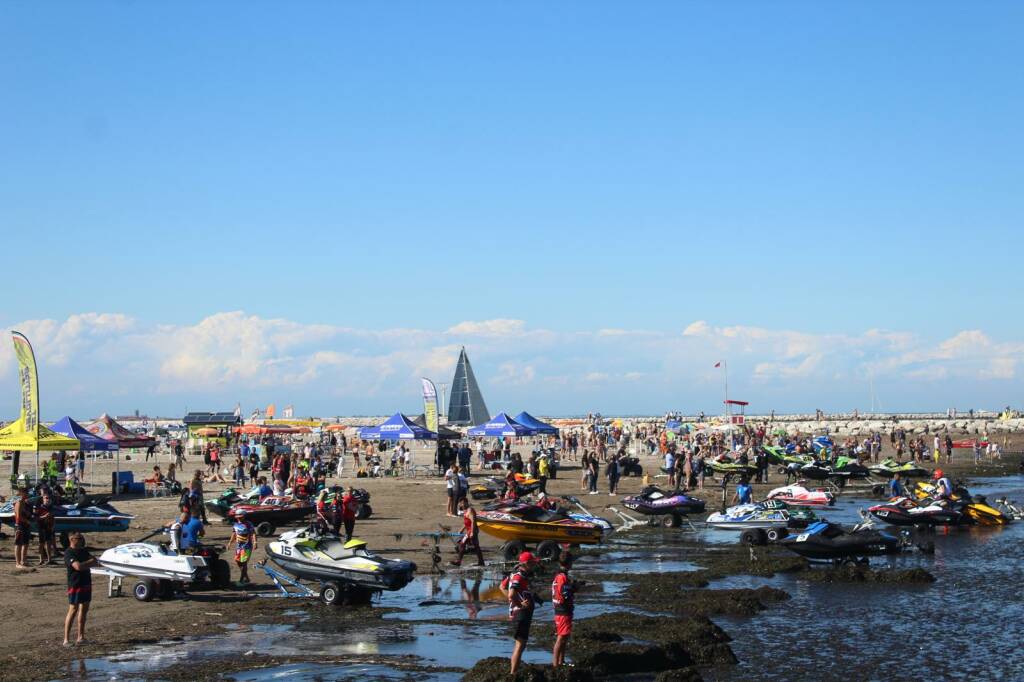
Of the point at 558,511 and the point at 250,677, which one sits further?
the point at 558,511

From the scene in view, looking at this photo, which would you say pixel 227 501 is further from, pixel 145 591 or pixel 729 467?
pixel 729 467

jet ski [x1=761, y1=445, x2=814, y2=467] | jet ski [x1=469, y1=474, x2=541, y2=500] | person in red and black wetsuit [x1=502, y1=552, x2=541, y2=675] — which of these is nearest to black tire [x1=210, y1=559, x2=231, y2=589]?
person in red and black wetsuit [x1=502, y1=552, x2=541, y2=675]

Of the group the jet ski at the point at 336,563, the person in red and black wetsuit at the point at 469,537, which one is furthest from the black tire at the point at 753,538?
the jet ski at the point at 336,563

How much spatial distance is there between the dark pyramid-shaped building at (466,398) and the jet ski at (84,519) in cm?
8406

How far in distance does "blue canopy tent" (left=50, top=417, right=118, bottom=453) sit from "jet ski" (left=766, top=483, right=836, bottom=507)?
1000 inches

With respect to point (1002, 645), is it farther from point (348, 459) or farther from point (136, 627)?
point (348, 459)

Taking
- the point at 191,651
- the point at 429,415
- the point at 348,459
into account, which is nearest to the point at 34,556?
the point at 191,651

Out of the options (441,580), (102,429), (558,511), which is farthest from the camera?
(102,429)

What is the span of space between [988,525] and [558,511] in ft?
51.1

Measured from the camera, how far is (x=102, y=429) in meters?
41.6

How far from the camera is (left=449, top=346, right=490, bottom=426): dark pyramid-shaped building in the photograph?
111062mm

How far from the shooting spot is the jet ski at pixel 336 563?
1928 centimetres

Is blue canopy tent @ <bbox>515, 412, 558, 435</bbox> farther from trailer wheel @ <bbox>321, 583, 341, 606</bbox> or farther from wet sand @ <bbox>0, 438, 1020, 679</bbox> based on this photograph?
trailer wheel @ <bbox>321, 583, 341, 606</bbox>

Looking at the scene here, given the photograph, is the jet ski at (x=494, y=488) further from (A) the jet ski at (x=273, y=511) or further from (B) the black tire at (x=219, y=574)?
(B) the black tire at (x=219, y=574)
